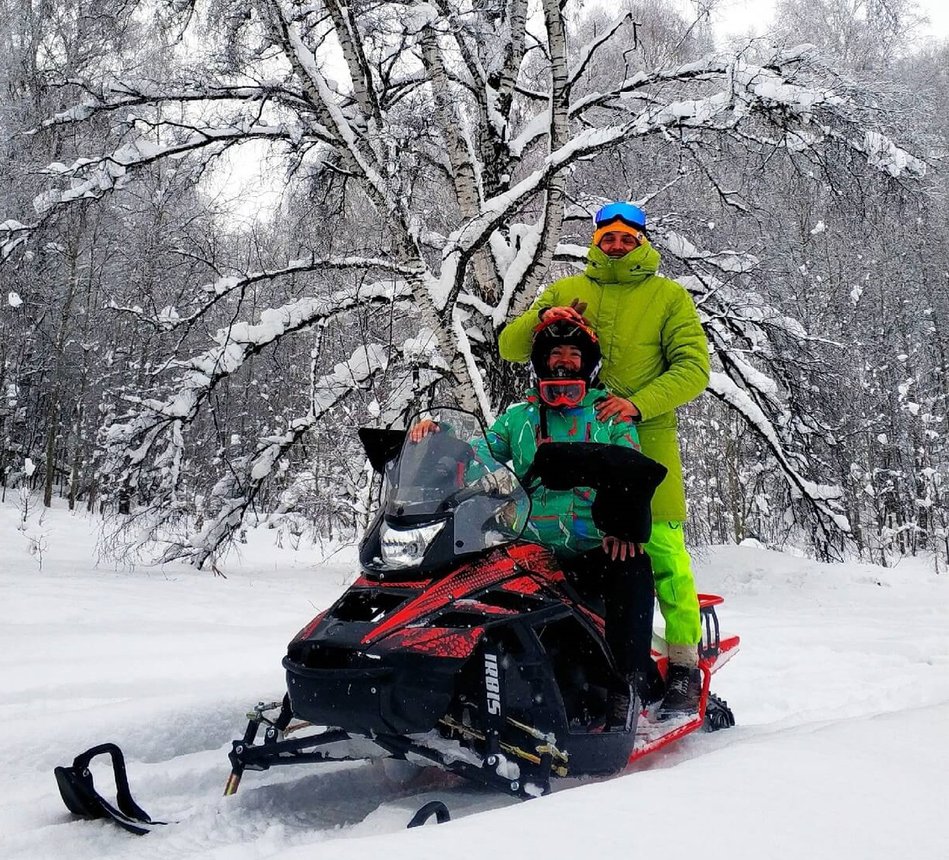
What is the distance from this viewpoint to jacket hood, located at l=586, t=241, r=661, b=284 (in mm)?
3426

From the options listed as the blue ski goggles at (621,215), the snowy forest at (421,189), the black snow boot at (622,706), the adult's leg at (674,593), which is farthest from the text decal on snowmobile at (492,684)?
the snowy forest at (421,189)

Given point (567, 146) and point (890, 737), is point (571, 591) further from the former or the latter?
point (567, 146)

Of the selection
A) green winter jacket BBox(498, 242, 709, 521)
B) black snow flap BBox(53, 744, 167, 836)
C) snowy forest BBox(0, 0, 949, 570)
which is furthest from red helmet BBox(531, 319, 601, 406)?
snowy forest BBox(0, 0, 949, 570)

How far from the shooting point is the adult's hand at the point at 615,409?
2896 millimetres

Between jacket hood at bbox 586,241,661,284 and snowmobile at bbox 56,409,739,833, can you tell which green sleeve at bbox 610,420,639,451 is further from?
jacket hood at bbox 586,241,661,284

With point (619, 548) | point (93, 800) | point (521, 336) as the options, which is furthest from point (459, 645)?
point (521, 336)

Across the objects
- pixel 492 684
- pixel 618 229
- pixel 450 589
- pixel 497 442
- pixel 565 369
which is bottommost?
pixel 492 684

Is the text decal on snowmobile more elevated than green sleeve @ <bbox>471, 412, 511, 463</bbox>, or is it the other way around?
green sleeve @ <bbox>471, 412, 511, 463</bbox>

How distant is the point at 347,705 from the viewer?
225cm

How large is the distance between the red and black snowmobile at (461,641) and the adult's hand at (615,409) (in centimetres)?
38

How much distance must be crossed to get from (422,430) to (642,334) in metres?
1.16

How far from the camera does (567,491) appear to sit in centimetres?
288

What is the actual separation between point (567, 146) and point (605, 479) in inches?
161

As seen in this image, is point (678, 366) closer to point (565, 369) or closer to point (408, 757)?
point (565, 369)
